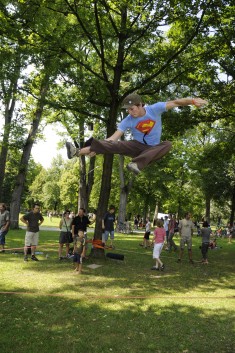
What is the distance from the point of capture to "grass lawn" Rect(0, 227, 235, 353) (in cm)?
578

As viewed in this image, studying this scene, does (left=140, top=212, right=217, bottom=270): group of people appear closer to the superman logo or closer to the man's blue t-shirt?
the man's blue t-shirt

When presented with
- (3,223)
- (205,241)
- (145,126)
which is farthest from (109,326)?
(3,223)

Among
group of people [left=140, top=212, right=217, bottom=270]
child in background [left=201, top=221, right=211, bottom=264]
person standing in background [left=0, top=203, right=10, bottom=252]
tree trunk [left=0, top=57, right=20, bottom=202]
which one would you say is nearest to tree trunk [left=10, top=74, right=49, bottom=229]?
tree trunk [left=0, top=57, right=20, bottom=202]

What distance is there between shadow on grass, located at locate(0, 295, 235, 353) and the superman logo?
376 centimetres

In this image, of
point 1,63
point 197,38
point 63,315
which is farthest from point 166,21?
point 63,315

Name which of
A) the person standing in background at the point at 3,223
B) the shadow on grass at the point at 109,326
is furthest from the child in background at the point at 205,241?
the person standing in background at the point at 3,223

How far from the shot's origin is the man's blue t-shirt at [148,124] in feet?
17.5

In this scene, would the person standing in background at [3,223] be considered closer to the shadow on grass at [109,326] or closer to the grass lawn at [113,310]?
the grass lawn at [113,310]

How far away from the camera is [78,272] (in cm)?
1066

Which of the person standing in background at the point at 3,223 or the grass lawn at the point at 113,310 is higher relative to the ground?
the person standing in background at the point at 3,223

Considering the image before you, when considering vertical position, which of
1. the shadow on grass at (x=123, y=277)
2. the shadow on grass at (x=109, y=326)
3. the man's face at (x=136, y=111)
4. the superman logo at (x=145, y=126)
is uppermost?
the man's face at (x=136, y=111)

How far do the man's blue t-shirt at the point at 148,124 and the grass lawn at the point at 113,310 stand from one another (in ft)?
12.0

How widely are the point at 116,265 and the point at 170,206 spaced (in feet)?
144

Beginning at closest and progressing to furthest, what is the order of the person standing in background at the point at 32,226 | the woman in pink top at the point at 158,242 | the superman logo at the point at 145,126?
the superman logo at the point at 145,126 < the woman in pink top at the point at 158,242 < the person standing in background at the point at 32,226
